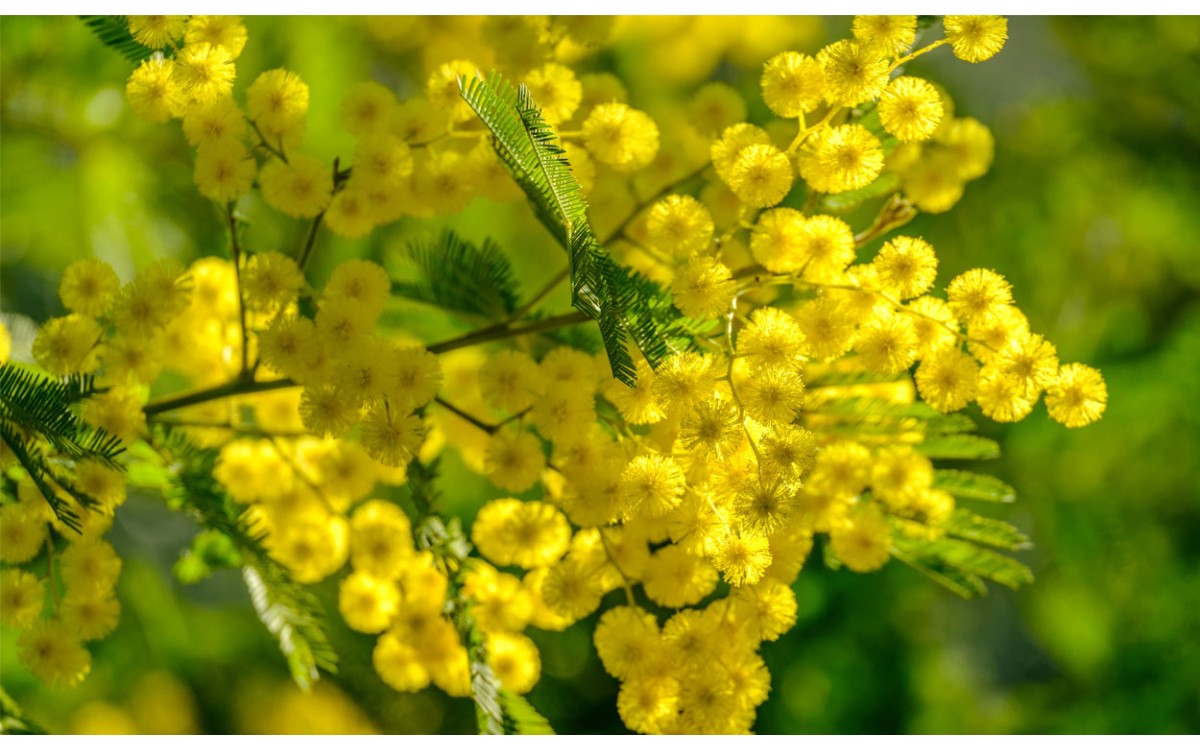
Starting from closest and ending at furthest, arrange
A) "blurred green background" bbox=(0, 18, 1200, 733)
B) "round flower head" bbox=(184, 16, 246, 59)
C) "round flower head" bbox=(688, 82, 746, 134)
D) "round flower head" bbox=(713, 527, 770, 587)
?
"round flower head" bbox=(713, 527, 770, 587) → "round flower head" bbox=(184, 16, 246, 59) → "round flower head" bbox=(688, 82, 746, 134) → "blurred green background" bbox=(0, 18, 1200, 733)

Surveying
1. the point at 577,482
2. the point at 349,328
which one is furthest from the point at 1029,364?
the point at 349,328

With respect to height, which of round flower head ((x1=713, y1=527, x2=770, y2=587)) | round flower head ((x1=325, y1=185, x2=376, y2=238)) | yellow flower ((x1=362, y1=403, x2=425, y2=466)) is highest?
round flower head ((x1=325, y1=185, x2=376, y2=238))

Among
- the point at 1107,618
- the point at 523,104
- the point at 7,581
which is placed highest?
the point at 523,104

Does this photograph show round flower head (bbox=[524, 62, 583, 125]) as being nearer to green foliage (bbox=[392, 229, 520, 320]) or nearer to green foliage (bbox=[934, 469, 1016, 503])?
green foliage (bbox=[392, 229, 520, 320])

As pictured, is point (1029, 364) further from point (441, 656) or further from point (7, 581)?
point (7, 581)

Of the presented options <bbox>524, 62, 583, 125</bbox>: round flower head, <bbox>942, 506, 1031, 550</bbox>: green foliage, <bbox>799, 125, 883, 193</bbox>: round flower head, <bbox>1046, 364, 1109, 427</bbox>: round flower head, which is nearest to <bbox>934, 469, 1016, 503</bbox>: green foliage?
<bbox>942, 506, 1031, 550</bbox>: green foliage

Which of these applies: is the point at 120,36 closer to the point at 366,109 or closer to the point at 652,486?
the point at 366,109

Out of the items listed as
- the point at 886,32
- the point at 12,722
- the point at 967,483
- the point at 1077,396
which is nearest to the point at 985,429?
the point at 967,483
